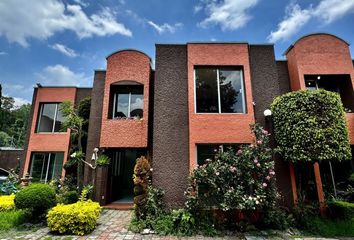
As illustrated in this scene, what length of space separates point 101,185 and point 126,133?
310cm

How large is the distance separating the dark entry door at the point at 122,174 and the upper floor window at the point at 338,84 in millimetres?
9553

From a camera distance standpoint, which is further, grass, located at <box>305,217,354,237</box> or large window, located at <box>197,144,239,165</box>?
large window, located at <box>197,144,239,165</box>

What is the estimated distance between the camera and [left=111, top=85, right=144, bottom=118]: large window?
10.0 meters

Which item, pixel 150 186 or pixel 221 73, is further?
pixel 221 73

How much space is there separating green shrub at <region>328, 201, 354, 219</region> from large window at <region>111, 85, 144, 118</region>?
913cm

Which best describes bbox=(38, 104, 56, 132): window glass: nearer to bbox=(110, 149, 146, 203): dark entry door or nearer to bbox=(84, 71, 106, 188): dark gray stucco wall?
bbox=(84, 71, 106, 188): dark gray stucco wall

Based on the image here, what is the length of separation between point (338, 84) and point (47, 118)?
60.0 ft

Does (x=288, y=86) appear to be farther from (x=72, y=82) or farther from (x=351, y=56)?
(x=72, y=82)

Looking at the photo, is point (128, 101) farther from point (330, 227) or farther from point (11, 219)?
point (330, 227)

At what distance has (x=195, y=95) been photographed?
322 inches

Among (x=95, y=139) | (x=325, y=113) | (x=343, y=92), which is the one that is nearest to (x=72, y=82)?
(x=95, y=139)

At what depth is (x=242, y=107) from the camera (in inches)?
319

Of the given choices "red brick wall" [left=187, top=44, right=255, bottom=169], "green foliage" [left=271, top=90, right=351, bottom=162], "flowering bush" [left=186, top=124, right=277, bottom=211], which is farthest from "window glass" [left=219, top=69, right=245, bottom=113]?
"flowering bush" [left=186, top=124, right=277, bottom=211]

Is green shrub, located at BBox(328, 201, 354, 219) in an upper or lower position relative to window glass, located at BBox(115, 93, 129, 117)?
lower
